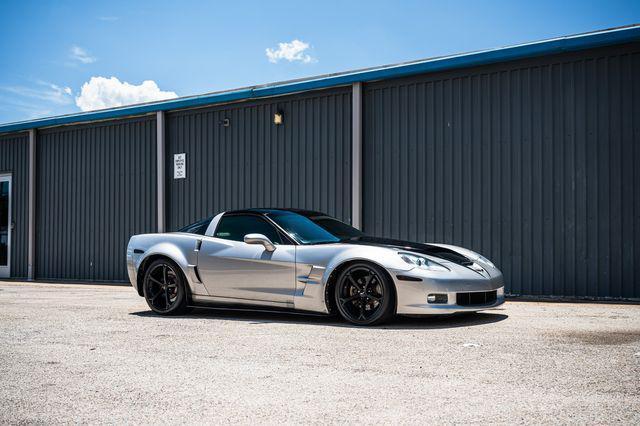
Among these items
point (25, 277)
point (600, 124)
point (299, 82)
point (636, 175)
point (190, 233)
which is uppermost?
point (299, 82)

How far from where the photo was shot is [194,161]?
14656 millimetres

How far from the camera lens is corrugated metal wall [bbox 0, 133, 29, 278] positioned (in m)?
17.3

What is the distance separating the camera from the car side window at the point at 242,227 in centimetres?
778

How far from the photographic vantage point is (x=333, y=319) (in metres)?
7.51

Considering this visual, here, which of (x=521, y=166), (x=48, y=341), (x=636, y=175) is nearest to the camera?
(x=48, y=341)

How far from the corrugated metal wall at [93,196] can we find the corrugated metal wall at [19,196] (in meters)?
0.40

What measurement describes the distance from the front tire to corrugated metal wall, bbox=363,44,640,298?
4822 mm

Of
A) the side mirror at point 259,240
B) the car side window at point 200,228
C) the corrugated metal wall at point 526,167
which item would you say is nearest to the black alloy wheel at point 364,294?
the side mirror at point 259,240

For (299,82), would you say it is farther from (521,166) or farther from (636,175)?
(636,175)

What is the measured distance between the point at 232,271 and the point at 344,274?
4.61ft

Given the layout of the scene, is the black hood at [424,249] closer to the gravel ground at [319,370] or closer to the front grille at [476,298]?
the front grille at [476,298]

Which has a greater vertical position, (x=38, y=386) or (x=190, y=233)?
(x=190, y=233)

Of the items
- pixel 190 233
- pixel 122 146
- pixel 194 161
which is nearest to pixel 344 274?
pixel 190 233

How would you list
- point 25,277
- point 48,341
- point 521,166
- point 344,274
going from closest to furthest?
1. point 48,341
2. point 344,274
3. point 521,166
4. point 25,277
